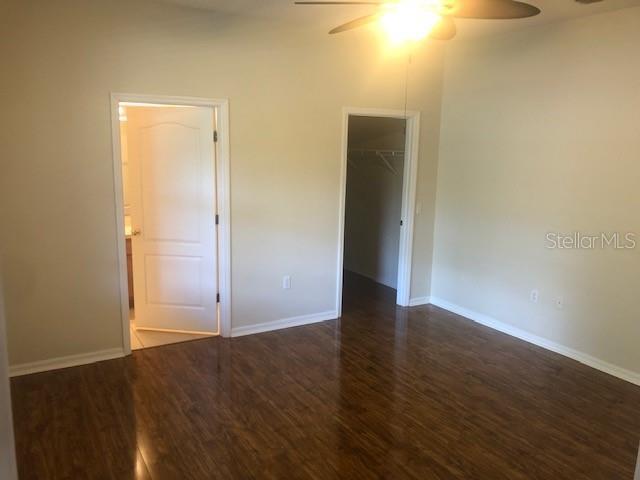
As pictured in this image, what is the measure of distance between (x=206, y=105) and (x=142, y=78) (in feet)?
1.73

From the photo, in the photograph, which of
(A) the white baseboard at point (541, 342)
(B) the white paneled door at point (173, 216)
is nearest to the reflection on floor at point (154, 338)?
(B) the white paneled door at point (173, 216)

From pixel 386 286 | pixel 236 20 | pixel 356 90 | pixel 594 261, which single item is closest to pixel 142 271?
pixel 236 20

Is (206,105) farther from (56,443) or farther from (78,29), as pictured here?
(56,443)

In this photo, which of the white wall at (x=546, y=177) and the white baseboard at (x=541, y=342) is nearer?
the white wall at (x=546, y=177)

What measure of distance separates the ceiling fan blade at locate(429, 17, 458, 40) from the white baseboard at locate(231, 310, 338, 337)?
286 centimetres

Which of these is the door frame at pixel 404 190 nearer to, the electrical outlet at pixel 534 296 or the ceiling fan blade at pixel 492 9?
the electrical outlet at pixel 534 296

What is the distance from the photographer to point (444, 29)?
106 inches

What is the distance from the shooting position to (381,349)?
4133mm

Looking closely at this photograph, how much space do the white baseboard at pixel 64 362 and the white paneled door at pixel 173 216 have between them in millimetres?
661

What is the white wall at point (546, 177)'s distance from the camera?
11.8ft

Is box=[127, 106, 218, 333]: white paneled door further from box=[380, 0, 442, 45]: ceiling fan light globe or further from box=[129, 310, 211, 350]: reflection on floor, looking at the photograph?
box=[380, 0, 442, 45]: ceiling fan light globe

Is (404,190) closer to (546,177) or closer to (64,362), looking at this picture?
(546,177)

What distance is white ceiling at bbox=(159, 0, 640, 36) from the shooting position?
343 centimetres

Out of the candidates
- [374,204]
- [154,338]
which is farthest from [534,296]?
[154,338]
